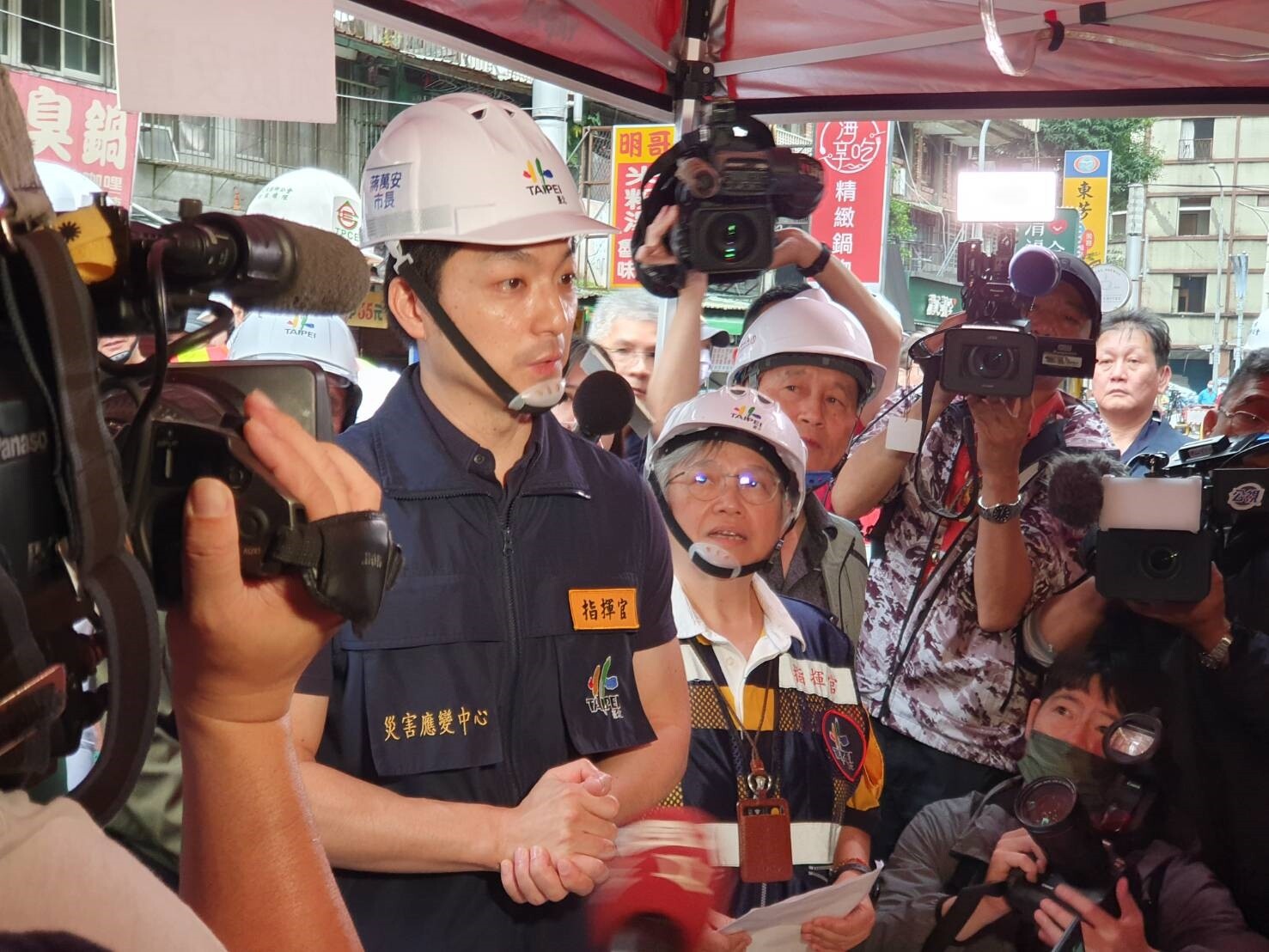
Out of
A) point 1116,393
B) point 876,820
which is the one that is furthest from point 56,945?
point 1116,393

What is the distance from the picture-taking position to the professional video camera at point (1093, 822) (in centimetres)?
311

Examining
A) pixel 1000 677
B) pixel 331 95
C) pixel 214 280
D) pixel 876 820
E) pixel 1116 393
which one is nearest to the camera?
pixel 214 280

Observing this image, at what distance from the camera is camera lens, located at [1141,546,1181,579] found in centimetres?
321

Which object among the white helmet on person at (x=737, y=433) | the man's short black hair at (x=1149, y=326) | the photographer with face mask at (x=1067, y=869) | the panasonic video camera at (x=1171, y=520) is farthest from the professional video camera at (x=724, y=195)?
the man's short black hair at (x=1149, y=326)

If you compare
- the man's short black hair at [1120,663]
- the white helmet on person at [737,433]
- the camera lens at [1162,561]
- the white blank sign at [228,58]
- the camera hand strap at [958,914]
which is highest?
the white blank sign at [228,58]

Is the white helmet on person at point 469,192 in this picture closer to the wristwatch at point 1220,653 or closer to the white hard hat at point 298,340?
the white hard hat at point 298,340

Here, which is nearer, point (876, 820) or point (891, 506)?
point (876, 820)

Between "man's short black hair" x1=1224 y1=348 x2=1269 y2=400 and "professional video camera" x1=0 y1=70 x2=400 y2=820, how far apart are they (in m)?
3.59

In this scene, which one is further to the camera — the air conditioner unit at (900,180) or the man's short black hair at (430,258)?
the air conditioner unit at (900,180)

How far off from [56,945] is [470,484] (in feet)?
5.04

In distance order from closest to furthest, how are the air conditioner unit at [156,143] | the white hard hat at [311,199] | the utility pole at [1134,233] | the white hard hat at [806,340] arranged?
the white hard hat at [806,340], the white hard hat at [311,199], the air conditioner unit at [156,143], the utility pole at [1134,233]

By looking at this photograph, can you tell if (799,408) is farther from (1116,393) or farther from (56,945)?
(56,945)

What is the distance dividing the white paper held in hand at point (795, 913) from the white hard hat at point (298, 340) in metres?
2.18

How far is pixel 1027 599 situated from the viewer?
11.4 feet
